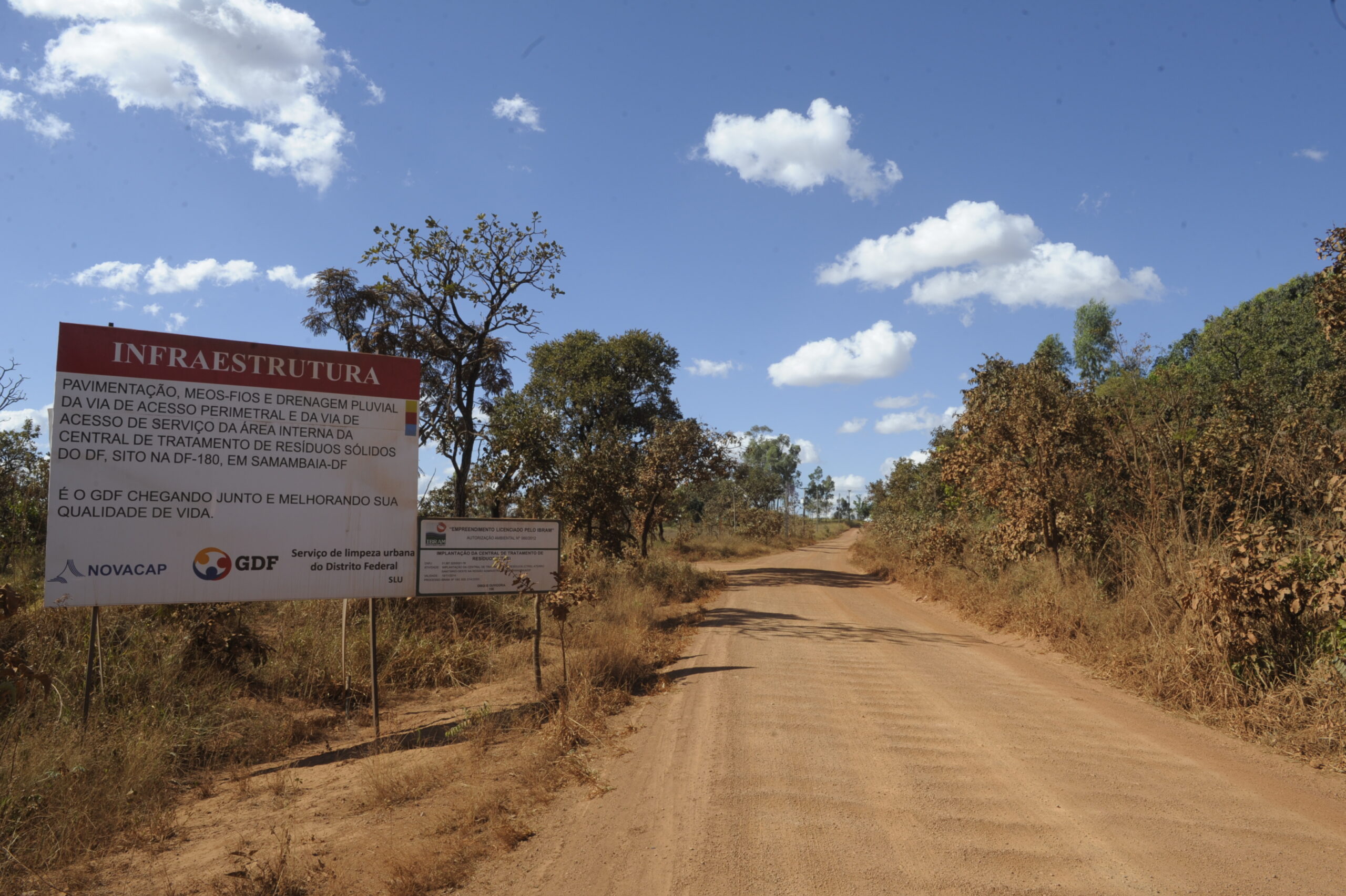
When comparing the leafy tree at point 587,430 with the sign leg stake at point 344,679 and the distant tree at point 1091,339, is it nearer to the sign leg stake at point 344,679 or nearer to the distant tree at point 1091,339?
the sign leg stake at point 344,679

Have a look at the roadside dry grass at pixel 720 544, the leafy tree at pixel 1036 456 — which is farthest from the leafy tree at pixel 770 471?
the leafy tree at pixel 1036 456

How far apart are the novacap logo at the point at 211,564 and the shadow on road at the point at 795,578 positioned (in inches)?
612

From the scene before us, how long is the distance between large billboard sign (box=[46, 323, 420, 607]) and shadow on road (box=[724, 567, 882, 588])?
14726 millimetres

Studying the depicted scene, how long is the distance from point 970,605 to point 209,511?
12629 millimetres

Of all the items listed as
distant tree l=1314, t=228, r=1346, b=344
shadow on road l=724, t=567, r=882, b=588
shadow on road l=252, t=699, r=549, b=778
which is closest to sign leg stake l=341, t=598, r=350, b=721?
shadow on road l=252, t=699, r=549, b=778

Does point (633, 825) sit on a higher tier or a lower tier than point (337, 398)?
lower

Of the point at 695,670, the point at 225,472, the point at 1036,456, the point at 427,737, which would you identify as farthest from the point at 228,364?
the point at 1036,456

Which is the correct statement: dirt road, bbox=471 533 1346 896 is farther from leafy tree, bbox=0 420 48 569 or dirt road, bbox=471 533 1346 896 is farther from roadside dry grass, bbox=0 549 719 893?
leafy tree, bbox=0 420 48 569

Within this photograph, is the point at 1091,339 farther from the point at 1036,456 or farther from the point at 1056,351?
the point at 1036,456

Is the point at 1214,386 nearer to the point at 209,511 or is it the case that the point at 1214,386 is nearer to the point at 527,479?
the point at 527,479

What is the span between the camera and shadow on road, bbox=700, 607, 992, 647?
37.8 ft

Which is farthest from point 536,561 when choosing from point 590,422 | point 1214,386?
point 590,422

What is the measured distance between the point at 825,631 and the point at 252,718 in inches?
329

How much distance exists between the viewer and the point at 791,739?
6.23 metres
